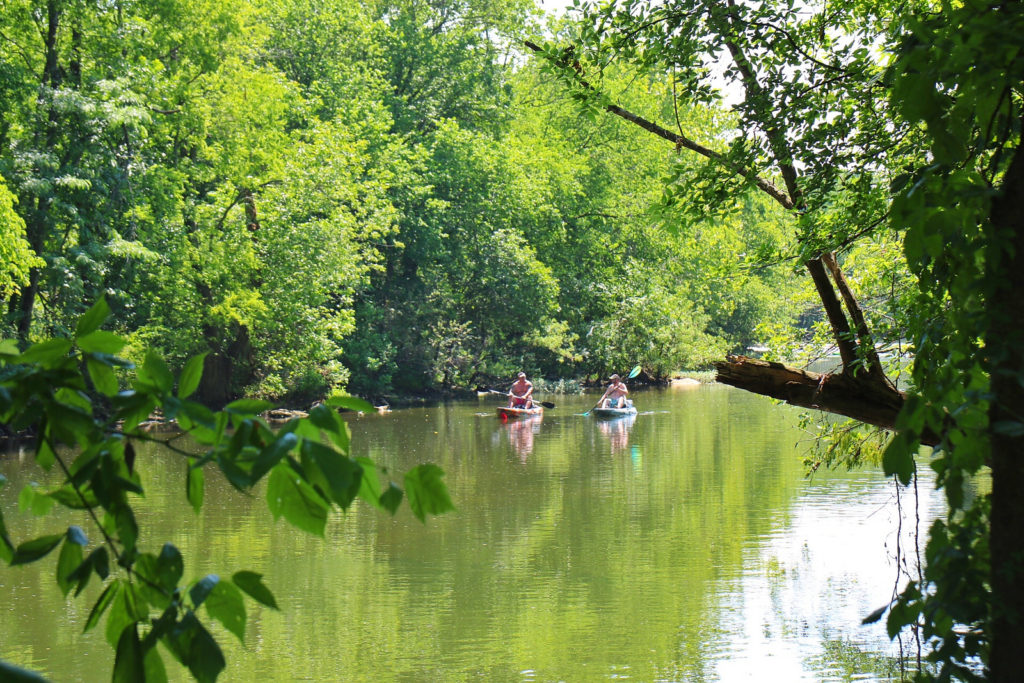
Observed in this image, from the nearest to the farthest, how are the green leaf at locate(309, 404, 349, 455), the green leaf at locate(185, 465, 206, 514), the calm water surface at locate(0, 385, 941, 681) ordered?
the green leaf at locate(309, 404, 349, 455), the green leaf at locate(185, 465, 206, 514), the calm water surface at locate(0, 385, 941, 681)

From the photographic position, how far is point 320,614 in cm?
976

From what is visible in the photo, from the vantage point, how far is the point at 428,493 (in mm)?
1529

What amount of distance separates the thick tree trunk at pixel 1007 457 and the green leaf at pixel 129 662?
4.31 feet

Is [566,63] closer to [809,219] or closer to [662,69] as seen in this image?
[662,69]

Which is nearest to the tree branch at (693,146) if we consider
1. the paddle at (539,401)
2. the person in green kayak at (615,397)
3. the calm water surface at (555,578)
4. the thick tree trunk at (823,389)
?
the thick tree trunk at (823,389)

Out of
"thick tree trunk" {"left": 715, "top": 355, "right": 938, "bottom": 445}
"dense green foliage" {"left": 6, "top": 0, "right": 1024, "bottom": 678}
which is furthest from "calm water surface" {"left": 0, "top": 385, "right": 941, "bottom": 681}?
"dense green foliage" {"left": 6, "top": 0, "right": 1024, "bottom": 678}

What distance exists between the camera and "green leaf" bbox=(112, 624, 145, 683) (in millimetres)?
1466

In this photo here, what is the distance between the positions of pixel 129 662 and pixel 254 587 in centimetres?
19

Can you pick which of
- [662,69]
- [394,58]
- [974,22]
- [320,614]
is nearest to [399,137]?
[394,58]

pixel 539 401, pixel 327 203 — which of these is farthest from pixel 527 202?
pixel 327 203

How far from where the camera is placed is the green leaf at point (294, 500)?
1.49 meters

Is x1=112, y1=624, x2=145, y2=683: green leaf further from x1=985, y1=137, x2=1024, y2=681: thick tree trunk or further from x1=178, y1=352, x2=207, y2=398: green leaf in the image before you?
x1=985, y1=137, x2=1024, y2=681: thick tree trunk

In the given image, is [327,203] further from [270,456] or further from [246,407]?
[270,456]

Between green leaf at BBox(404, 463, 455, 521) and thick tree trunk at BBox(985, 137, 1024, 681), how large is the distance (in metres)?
0.89
